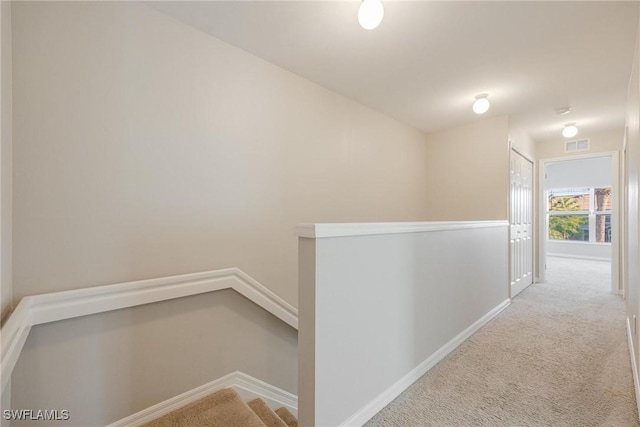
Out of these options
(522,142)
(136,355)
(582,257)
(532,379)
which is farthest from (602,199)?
(136,355)

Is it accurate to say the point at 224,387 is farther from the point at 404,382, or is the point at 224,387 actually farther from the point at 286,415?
the point at 404,382

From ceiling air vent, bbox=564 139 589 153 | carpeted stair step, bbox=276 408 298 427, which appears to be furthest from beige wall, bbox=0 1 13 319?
ceiling air vent, bbox=564 139 589 153

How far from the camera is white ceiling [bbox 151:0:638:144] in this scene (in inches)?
66.9

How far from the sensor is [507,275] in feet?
11.0

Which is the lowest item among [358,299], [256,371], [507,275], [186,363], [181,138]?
[256,371]

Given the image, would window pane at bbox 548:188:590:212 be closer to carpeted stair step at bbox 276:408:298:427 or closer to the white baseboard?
the white baseboard

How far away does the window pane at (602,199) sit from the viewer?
6.72 metres

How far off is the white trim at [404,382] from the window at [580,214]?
6.95m

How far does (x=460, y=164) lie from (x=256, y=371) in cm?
351

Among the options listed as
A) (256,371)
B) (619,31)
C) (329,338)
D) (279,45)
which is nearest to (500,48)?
(619,31)

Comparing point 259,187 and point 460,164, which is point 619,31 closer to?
point 460,164

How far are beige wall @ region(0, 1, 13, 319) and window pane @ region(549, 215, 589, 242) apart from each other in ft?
33.2

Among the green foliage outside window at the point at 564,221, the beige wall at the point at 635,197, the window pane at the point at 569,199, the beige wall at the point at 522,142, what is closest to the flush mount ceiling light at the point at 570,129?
the beige wall at the point at 522,142

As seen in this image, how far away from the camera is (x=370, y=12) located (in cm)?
151
